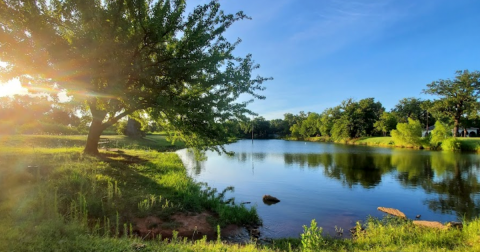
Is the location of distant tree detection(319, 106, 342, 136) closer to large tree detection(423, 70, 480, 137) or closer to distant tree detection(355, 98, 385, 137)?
distant tree detection(355, 98, 385, 137)

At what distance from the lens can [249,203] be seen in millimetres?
14281

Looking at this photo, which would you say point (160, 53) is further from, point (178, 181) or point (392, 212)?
point (392, 212)

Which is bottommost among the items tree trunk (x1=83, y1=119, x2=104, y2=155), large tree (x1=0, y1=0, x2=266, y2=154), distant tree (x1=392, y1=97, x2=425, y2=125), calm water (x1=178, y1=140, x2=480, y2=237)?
calm water (x1=178, y1=140, x2=480, y2=237)

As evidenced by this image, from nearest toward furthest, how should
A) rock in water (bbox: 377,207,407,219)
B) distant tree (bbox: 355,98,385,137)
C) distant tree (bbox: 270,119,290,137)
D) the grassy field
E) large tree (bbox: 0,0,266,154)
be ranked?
1. the grassy field
2. large tree (bbox: 0,0,266,154)
3. rock in water (bbox: 377,207,407,219)
4. distant tree (bbox: 355,98,385,137)
5. distant tree (bbox: 270,119,290,137)

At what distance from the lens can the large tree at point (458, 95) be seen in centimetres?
6181

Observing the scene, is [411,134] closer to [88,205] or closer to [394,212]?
[394,212]

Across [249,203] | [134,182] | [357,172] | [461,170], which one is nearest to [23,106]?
[134,182]

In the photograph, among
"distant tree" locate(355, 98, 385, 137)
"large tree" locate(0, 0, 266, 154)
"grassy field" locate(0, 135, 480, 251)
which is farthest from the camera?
"distant tree" locate(355, 98, 385, 137)

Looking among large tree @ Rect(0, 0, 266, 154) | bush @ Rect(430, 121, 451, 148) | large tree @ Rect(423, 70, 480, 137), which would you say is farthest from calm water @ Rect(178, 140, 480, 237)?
large tree @ Rect(423, 70, 480, 137)

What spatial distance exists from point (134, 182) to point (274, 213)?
22.9 feet

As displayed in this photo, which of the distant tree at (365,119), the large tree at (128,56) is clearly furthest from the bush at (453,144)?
the large tree at (128,56)

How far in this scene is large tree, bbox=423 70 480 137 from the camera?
203 feet

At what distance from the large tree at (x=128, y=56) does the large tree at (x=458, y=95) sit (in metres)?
74.9

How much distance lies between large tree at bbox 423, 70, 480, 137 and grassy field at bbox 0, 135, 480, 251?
236 ft
